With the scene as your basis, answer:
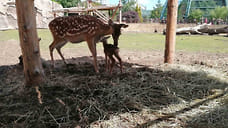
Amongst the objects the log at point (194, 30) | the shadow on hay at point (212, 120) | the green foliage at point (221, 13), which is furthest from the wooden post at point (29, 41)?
the green foliage at point (221, 13)

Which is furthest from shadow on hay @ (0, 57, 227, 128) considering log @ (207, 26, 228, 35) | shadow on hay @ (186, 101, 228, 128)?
log @ (207, 26, 228, 35)

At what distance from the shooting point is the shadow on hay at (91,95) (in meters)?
2.39

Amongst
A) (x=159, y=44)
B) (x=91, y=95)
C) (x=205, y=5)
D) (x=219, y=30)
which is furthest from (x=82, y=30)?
(x=205, y=5)

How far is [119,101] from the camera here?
8.96 feet

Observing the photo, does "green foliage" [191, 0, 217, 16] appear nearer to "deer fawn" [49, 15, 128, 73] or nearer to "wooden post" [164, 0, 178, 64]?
"wooden post" [164, 0, 178, 64]

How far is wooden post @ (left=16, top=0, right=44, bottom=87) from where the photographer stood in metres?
2.86

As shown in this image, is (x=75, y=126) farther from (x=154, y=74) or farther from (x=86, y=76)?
(x=154, y=74)

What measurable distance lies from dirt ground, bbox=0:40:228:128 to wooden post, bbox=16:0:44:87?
24 cm

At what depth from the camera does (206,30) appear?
50.6 ft

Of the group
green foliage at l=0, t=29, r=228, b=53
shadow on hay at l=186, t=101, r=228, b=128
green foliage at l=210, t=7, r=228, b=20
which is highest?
green foliage at l=210, t=7, r=228, b=20

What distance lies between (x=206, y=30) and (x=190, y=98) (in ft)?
47.2

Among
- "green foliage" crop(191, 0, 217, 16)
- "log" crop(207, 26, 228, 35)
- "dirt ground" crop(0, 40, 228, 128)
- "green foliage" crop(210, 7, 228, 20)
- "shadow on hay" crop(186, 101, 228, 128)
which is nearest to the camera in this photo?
"shadow on hay" crop(186, 101, 228, 128)

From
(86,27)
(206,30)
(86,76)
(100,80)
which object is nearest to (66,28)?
(86,27)

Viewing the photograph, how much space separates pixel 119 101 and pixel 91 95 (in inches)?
17.3
